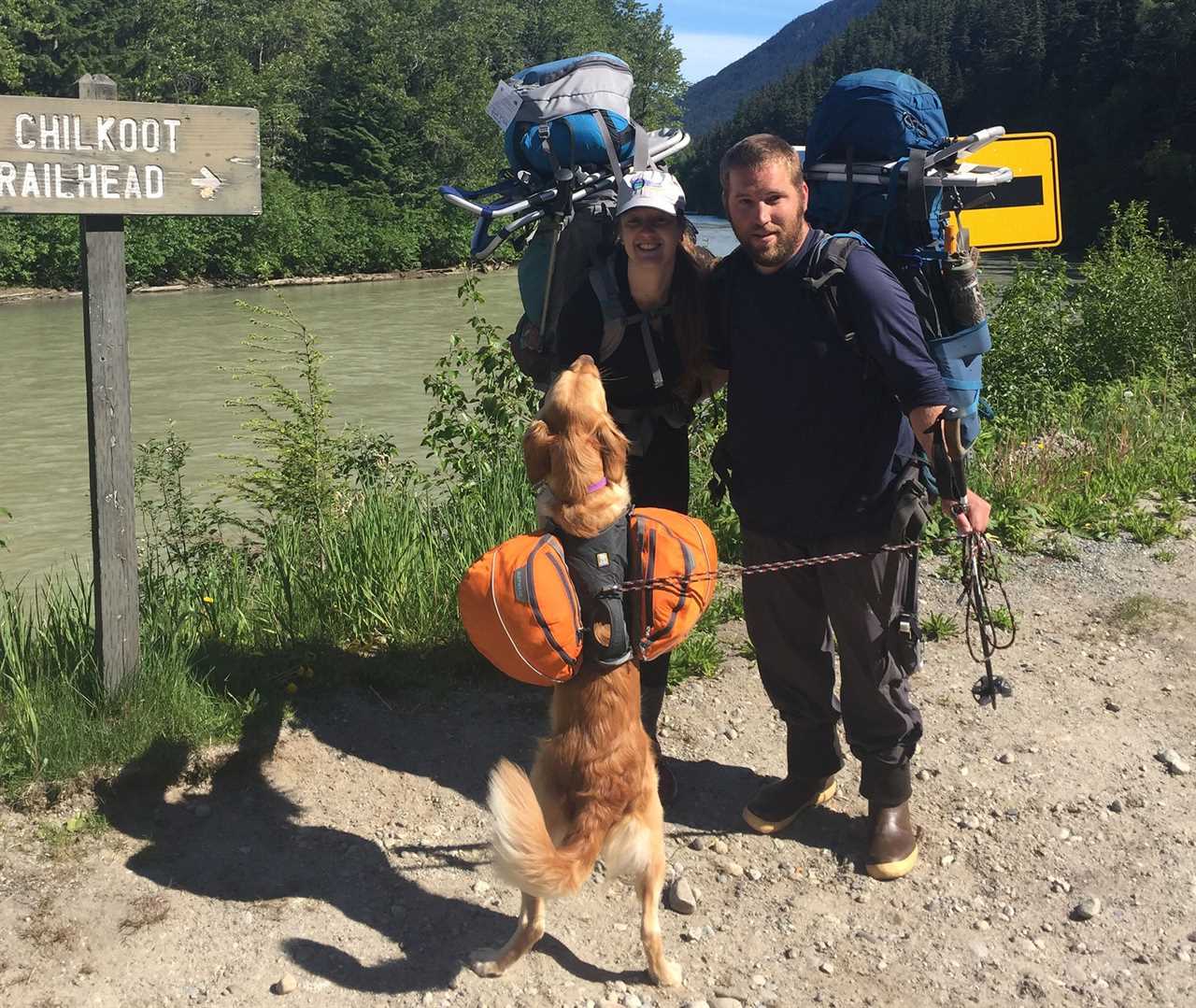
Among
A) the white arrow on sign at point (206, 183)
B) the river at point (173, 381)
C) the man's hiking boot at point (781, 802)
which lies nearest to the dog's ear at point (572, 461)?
the man's hiking boot at point (781, 802)

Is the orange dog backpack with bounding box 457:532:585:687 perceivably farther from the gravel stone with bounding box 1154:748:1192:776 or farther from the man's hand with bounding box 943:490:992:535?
the gravel stone with bounding box 1154:748:1192:776

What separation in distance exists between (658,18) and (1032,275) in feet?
289

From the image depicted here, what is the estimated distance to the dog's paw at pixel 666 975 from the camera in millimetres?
2959

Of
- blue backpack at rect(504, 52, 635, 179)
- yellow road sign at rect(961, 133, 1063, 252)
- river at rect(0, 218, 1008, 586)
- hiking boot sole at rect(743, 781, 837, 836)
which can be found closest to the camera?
blue backpack at rect(504, 52, 635, 179)

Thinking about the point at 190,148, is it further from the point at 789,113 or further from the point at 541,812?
the point at 789,113

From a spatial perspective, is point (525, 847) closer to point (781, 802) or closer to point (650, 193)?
point (781, 802)

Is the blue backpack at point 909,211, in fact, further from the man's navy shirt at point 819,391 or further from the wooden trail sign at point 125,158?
the wooden trail sign at point 125,158

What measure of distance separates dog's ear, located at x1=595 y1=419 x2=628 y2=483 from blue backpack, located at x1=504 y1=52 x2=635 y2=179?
0.99m

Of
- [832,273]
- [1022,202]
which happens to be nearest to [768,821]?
[832,273]

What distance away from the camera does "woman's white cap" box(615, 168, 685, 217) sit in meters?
3.18

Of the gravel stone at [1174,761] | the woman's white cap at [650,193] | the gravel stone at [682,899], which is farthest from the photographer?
the gravel stone at [1174,761]

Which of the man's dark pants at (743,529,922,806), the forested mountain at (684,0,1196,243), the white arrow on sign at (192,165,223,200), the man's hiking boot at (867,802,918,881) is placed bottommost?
the man's hiking boot at (867,802,918,881)

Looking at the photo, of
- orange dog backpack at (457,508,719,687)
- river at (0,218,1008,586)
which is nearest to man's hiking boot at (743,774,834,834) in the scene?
orange dog backpack at (457,508,719,687)

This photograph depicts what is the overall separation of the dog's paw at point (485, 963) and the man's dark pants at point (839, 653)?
48.7 inches
